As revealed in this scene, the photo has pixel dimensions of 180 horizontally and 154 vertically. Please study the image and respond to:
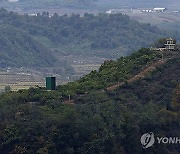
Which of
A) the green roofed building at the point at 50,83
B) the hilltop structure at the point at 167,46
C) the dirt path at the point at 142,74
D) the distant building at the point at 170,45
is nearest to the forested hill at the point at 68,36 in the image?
the hilltop structure at the point at 167,46

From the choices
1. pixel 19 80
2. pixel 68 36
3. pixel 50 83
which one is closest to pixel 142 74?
pixel 50 83

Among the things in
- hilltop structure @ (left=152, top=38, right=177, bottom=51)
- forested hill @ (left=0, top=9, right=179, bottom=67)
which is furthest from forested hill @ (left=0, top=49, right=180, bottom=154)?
forested hill @ (left=0, top=9, right=179, bottom=67)

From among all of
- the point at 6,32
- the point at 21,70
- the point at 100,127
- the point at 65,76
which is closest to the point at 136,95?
the point at 100,127

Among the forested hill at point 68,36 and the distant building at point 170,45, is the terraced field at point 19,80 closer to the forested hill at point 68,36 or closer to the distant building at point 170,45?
the forested hill at point 68,36

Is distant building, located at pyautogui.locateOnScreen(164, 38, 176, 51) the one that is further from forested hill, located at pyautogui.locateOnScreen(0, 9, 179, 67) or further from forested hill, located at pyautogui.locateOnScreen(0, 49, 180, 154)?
forested hill, located at pyautogui.locateOnScreen(0, 9, 179, 67)

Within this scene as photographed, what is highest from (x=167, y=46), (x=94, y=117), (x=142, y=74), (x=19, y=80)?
(x=167, y=46)

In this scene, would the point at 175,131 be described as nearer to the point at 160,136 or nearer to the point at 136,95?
the point at 160,136

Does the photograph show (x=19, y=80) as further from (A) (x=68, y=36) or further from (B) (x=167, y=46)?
(A) (x=68, y=36)
